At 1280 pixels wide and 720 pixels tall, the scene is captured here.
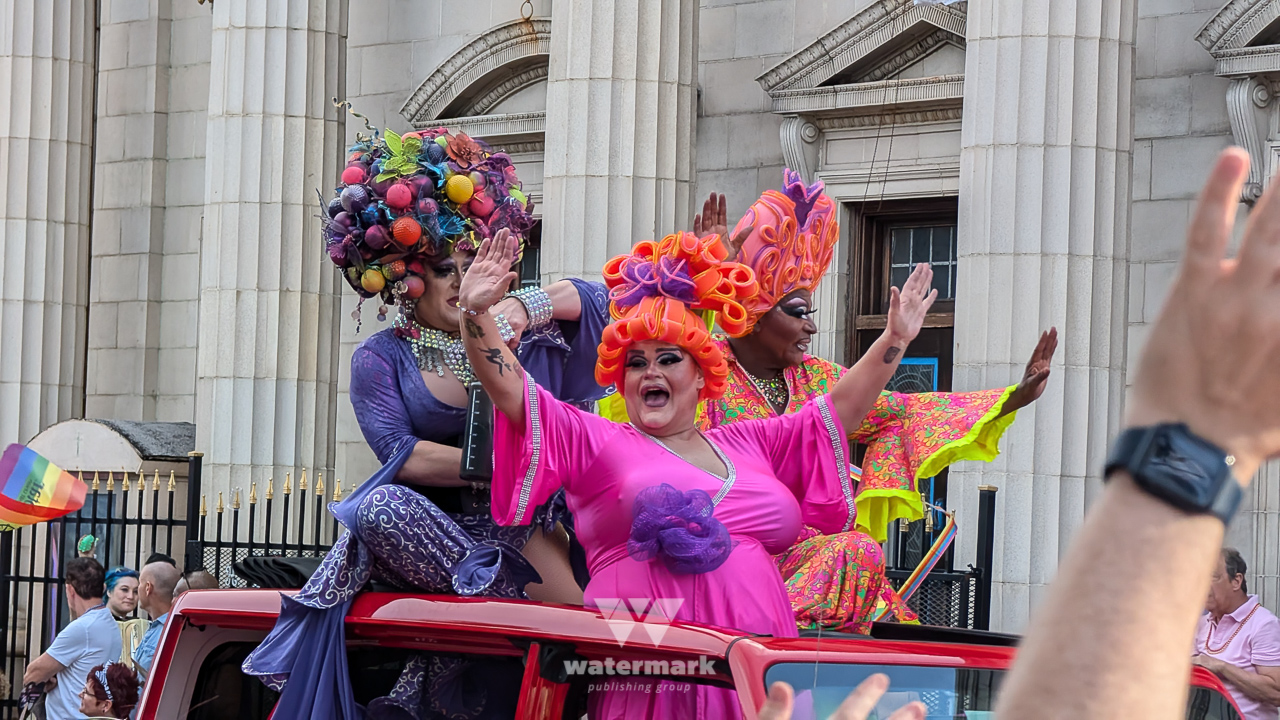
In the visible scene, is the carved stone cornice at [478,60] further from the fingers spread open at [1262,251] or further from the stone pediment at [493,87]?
the fingers spread open at [1262,251]

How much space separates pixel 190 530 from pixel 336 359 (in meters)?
2.53

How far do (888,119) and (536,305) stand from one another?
24.4 feet

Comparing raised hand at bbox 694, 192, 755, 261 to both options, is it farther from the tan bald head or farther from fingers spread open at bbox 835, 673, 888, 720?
the tan bald head

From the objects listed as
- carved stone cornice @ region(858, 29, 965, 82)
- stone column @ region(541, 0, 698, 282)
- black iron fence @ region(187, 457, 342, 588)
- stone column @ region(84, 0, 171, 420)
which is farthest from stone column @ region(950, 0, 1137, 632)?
stone column @ region(84, 0, 171, 420)

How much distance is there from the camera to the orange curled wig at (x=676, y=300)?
4.02 meters

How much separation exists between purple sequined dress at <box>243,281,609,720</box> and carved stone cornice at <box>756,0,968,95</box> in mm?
7044

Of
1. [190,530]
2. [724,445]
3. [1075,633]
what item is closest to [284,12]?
[190,530]

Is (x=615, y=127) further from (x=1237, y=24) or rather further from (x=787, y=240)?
(x=787, y=240)

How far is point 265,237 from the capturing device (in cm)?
1175

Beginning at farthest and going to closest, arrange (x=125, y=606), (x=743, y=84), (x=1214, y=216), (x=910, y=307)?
(x=743, y=84) → (x=125, y=606) → (x=910, y=307) → (x=1214, y=216)

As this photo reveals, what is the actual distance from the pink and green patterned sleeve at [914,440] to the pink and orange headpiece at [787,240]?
436 mm

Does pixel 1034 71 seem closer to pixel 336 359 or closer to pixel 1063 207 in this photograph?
pixel 1063 207

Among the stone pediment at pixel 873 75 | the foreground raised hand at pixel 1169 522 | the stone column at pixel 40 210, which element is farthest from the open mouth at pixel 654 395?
the stone column at pixel 40 210

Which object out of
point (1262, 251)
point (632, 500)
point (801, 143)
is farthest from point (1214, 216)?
point (801, 143)
